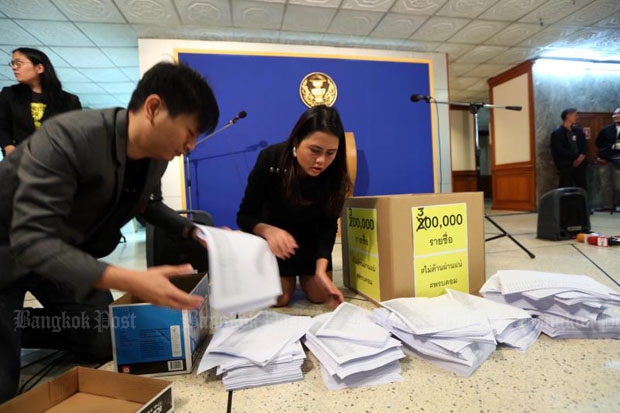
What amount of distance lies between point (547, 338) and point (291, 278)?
2.66 ft

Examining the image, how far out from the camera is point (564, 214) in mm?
2084

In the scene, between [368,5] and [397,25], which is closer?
[368,5]

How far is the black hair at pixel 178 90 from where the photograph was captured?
56 cm

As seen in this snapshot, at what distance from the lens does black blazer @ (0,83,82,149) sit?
4.95 ft

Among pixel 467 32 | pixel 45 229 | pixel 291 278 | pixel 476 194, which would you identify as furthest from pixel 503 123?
pixel 45 229

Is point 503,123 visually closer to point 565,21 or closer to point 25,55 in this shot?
point 565,21

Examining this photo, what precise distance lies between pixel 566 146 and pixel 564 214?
250cm

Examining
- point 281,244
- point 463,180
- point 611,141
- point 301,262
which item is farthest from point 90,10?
point 463,180

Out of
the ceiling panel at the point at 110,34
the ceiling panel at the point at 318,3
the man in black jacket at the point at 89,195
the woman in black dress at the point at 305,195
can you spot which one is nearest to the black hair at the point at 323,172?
the woman in black dress at the point at 305,195

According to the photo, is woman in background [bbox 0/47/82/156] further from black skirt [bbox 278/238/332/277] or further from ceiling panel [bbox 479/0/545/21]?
ceiling panel [bbox 479/0/545/21]

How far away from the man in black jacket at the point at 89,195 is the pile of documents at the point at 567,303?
2.93ft

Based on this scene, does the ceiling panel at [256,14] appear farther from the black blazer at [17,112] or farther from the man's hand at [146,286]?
the man's hand at [146,286]

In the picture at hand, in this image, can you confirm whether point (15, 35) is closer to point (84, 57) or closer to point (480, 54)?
point (84, 57)

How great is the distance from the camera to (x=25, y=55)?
1.42 meters
